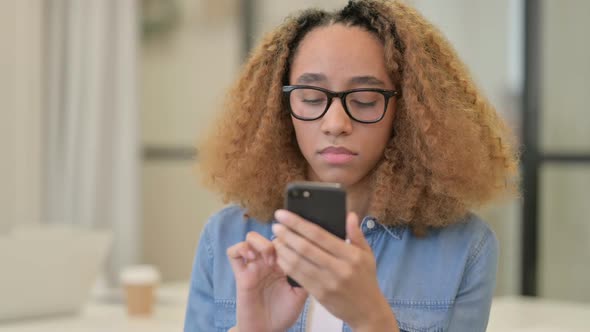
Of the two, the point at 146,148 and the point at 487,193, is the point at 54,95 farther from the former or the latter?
the point at 487,193

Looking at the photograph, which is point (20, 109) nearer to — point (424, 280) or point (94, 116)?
point (94, 116)

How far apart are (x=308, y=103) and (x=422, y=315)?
334 millimetres

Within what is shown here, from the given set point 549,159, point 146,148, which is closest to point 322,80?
point 549,159

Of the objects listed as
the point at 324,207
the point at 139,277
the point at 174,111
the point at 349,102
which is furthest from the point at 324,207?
the point at 174,111

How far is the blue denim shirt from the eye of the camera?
1113 mm

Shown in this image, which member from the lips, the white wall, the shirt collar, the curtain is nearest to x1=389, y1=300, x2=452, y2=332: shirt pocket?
the shirt collar

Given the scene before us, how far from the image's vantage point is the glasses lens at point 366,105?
41.6 inches

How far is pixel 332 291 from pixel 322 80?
1.06 ft

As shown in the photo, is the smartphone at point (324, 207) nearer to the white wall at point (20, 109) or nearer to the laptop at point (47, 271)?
the laptop at point (47, 271)

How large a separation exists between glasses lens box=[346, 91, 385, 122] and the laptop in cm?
98

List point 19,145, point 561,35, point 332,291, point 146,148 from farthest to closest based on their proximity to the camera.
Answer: point 146,148 < point 19,145 < point 561,35 < point 332,291

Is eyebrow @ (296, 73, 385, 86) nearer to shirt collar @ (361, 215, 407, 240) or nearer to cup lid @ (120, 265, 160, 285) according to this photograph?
shirt collar @ (361, 215, 407, 240)

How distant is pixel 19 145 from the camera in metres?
3.00

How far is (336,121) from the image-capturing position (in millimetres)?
1032
